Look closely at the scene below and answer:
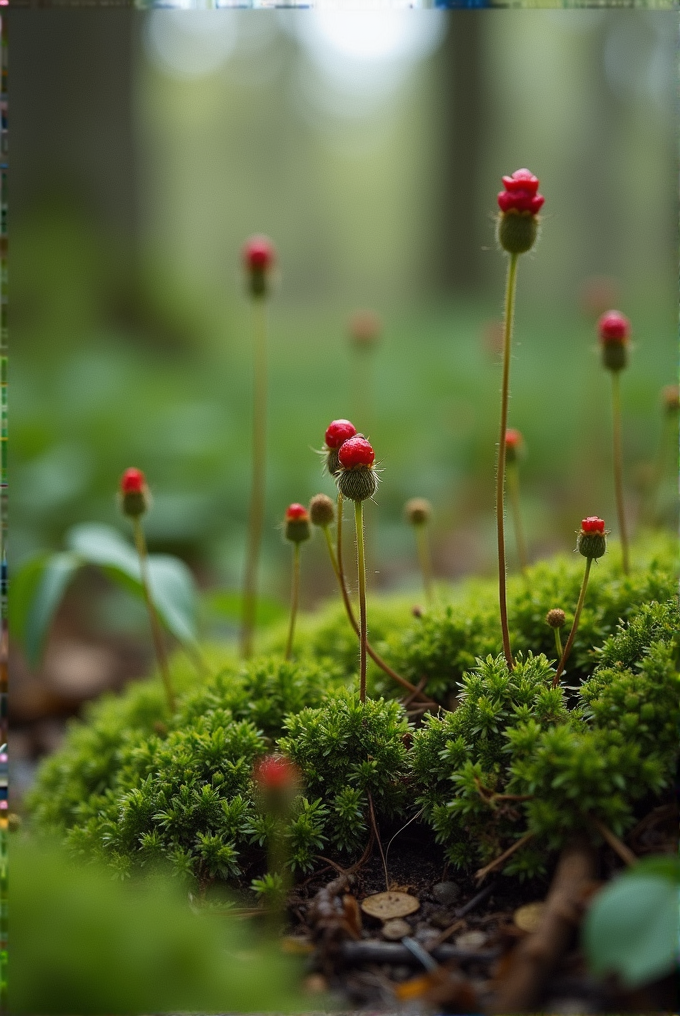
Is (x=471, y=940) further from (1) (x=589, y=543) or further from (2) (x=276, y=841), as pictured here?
(1) (x=589, y=543)

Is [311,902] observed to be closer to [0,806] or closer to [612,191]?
[0,806]

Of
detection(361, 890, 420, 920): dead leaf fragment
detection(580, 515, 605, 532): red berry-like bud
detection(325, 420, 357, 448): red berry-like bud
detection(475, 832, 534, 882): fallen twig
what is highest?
detection(325, 420, 357, 448): red berry-like bud

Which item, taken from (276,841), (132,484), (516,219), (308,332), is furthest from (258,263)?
(308,332)

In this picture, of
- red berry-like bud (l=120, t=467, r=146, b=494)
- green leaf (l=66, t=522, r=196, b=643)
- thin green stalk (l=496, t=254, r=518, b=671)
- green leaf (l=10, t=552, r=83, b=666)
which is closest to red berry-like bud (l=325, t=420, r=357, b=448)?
thin green stalk (l=496, t=254, r=518, b=671)

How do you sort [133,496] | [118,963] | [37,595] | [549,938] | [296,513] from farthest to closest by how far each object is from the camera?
[37,595] < [133,496] < [296,513] < [549,938] < [118,963]

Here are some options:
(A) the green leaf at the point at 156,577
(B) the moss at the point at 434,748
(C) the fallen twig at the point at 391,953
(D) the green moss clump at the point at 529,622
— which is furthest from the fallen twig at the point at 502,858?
(A) the green leaf at the point at 156,577

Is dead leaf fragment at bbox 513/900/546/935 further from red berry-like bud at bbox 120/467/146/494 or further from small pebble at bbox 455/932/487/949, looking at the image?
red berry-like bud at bbox 120/467/146/494

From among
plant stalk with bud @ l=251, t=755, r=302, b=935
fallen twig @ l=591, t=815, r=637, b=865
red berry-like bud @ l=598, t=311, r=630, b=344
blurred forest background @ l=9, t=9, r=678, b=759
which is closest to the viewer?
fallen twig @ l=591, t=815, r=637, b=865
